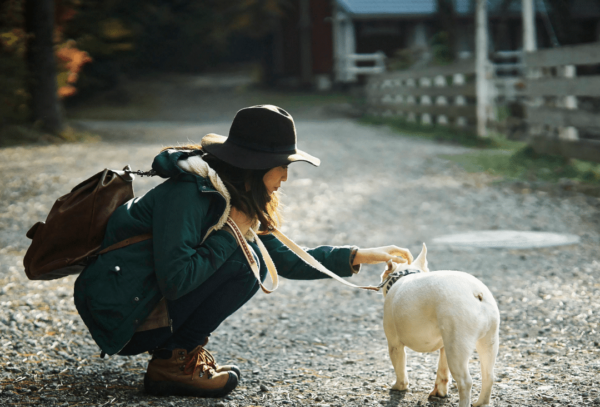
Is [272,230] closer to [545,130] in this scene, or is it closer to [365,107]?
[545,130]

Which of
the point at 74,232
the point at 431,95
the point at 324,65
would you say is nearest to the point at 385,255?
the point at 74,232

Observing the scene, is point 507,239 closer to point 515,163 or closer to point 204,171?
point 204,171

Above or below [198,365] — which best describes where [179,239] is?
above

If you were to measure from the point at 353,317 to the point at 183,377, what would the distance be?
1.42m

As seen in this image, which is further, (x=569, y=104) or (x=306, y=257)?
(x=569, y=104)

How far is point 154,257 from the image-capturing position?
2434mm

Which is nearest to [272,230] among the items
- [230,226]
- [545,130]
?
[230,226]

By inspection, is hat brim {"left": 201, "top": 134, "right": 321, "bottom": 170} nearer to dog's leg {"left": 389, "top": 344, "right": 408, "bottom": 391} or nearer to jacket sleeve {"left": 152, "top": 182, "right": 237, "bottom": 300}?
jacket sleeve {"left": 152, "top": 182, "right": 237, "bottom": 300}

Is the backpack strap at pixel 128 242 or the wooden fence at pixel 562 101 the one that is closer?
the backpack strap at pixel 128 242

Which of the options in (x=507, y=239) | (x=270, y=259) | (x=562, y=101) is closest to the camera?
(x=270, y=259)

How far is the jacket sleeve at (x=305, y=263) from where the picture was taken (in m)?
2.92

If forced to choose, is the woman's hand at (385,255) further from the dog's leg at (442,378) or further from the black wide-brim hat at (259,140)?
the black wide-brim hat at (259,140)

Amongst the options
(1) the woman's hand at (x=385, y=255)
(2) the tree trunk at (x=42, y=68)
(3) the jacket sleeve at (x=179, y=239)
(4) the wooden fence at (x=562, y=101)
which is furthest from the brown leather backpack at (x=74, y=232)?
A: (2) the tree trunk at (x=42, y=68)

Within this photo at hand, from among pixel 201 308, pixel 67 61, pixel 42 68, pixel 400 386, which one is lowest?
pixel 400 386
